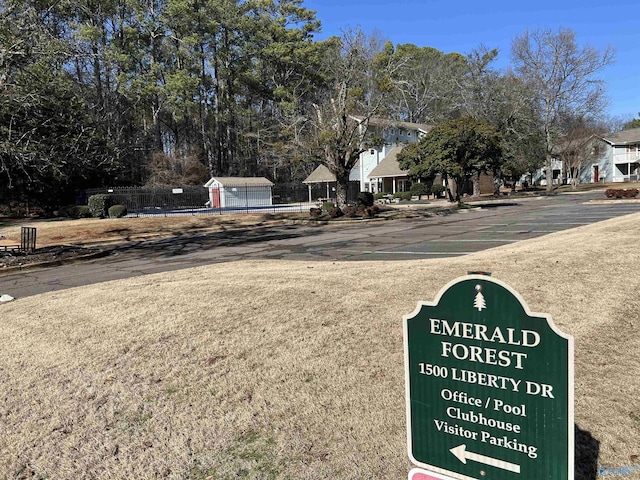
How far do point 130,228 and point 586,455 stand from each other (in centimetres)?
2485

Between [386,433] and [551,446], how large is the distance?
1548mm

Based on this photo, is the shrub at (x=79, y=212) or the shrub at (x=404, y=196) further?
the shrub at (x=404, y=196)

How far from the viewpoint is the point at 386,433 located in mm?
3275

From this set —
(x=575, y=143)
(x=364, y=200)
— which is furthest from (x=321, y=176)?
(x=575, y=143)

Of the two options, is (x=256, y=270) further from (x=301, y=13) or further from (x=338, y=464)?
(x=301, y=13)

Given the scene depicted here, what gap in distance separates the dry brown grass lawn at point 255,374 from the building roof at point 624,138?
6705 cm

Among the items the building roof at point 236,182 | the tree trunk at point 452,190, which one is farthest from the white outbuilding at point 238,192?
the tree trunk at point 452,190

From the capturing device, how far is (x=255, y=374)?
424 cm

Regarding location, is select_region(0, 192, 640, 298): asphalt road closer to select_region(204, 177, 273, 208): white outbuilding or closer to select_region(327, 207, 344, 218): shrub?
select_region(327, 207, 344, 218): shrub

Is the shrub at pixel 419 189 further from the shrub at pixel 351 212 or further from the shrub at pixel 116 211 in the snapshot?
the shrub at pixel 116 211

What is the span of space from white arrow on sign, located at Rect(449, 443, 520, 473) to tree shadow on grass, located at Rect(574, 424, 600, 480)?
3.36 feet

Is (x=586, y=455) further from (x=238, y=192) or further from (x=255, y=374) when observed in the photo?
(x=238, y=192)

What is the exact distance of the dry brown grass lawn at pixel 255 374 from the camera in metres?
3.13

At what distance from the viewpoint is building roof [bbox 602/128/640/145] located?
63.2 m
